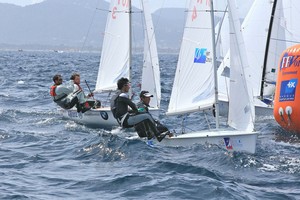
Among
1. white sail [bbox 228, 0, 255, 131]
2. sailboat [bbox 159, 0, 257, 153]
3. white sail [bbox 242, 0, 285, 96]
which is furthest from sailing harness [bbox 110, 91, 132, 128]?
white sail [bbox 242, 0, 285, 96]

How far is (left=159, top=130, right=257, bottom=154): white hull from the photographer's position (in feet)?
37.4

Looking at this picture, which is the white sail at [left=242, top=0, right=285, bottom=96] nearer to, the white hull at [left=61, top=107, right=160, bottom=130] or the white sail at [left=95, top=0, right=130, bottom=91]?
the white sail at [left=95, top=0, right=130, bottom=91]

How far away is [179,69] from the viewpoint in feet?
42.3

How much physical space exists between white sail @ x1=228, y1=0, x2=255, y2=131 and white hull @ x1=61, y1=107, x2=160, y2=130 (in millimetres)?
4297

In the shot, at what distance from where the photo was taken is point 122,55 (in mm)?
17531

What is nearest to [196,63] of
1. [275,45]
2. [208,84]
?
[208,84]

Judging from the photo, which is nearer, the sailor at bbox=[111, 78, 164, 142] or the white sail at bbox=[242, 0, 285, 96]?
the sailor at bbox=[111, 78, 164, 142]

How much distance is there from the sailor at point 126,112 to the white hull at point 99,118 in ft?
10.3

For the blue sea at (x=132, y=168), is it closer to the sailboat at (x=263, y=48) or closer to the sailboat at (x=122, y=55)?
the sailboat at (x=122, y=55)

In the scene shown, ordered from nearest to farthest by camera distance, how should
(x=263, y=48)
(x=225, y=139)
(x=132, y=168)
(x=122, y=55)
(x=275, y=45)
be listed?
(x=132, y=168) < (x=225, y=139) < (x=122, y=55) < (x=275, y=45) < (x=263, y=48)

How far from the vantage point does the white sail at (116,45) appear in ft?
57.5

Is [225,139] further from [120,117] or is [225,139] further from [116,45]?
[116,45]

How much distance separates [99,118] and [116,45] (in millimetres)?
2549

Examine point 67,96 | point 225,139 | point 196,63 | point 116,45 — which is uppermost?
point 116,45
